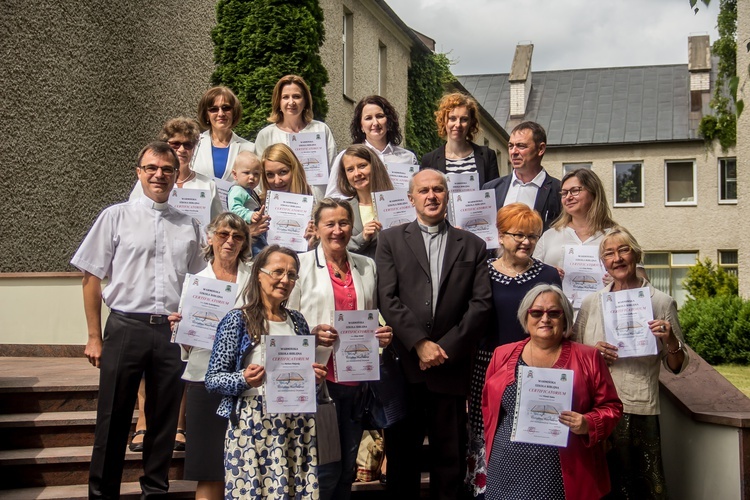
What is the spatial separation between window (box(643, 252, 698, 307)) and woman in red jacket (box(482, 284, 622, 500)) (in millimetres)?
35301

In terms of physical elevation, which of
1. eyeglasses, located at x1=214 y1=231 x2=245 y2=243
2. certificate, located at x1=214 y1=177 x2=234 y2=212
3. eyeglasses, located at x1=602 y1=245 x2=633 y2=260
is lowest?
eyeglasses, located at x1=602 y1=245 x2=633 y2=260

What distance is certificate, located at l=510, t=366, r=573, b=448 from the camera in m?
4.82

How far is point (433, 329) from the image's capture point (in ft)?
18.6

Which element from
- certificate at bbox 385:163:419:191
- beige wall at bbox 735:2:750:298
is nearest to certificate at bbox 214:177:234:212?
certificate at bbox 385:163:419:191

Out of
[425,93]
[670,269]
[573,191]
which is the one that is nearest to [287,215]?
[573,191]

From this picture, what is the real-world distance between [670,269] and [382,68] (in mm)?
19893

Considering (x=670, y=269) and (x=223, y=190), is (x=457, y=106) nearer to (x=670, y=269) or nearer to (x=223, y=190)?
(x=223, y=190)

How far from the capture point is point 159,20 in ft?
47.6

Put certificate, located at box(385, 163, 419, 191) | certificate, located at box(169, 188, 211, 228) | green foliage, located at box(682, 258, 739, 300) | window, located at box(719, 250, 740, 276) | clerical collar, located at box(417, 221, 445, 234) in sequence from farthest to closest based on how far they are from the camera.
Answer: window, located at box(719, 250, 740, 276), green foliage, located at box(682, 258, 739, 300), certificate, located at box(385, 163, 419, 191), certificate, located at box(169, 188, 211, 228), clerical collar, located at box(417, 221, 445, 234)

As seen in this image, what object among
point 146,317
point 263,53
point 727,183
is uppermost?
point 727,183

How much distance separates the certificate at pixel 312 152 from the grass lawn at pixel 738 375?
26.1 feet

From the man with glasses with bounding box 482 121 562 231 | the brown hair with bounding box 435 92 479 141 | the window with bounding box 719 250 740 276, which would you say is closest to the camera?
the man with glasses with bounding box 482 121 562 231

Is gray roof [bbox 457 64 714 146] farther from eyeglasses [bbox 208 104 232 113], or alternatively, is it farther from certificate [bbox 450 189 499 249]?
certificate [bbox 450 189 499 249]

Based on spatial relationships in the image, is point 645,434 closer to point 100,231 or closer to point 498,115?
point 100,231
